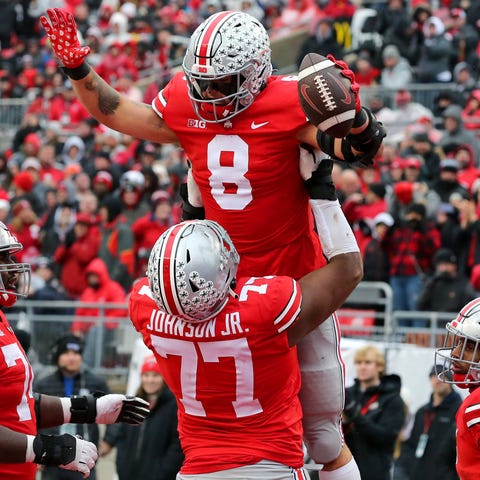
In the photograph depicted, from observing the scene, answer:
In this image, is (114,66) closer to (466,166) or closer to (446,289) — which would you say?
(466,166)

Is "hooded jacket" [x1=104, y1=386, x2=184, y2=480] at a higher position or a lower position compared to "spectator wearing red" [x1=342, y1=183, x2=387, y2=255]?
higher

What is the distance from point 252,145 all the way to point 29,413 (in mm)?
1514

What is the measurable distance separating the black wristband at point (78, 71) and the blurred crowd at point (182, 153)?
5.70 m

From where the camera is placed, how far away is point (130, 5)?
854 inches

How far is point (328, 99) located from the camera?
15.6ft

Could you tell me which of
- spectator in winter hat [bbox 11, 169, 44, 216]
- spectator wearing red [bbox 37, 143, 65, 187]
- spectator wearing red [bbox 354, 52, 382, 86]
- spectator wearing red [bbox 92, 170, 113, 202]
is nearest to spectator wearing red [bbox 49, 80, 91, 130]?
spectator wearing red [bbox 37, 143, 65, 187]

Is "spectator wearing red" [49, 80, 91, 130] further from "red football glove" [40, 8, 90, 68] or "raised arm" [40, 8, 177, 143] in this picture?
"red football glove" [40, 8, 90, 68]

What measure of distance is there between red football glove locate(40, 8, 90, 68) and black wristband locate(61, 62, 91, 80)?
0.06 meters

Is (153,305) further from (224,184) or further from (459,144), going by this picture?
(459,144)

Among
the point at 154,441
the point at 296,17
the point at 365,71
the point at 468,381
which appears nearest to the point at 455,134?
the point at 365,71

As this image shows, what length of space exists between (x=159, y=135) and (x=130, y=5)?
16526 mm

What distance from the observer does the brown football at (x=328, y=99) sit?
474 cm

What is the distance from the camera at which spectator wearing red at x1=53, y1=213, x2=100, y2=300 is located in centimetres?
1305

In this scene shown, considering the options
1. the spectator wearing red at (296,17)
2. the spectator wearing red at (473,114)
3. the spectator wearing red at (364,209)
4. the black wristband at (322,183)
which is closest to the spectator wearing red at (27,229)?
the spectator wearing red at (364,209)
